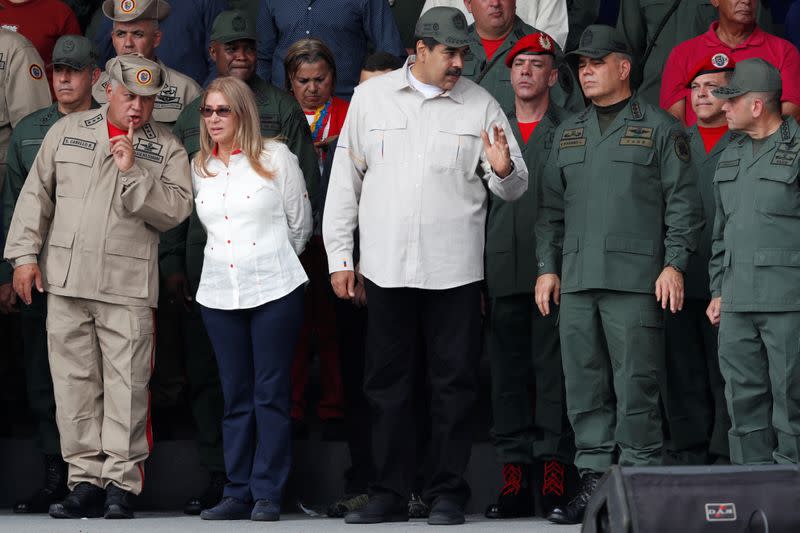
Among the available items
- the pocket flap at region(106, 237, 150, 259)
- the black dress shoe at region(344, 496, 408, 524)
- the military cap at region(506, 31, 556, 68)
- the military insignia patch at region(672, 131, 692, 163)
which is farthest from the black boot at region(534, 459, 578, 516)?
the pocket flap at region(106, 237, 150, 259)

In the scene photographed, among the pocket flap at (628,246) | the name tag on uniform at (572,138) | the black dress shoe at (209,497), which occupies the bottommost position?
the black dress shoe at (209,497)

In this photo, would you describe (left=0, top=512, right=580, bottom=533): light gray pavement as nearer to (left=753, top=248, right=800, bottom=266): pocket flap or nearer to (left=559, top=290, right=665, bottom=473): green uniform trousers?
(left=559, top=290, right=665, bottom=473): green uniform trousers

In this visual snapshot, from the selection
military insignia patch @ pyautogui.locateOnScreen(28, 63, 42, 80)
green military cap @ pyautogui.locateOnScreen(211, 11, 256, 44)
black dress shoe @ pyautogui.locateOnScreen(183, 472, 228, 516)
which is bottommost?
black dress shoe @ pyautogui.locateOnScreen(183, 472, 228, 516)

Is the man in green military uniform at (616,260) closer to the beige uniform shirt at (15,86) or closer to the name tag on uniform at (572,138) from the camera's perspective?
the name tag on uniform at (572,138)

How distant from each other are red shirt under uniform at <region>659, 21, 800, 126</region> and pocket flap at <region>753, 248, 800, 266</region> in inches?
64.6

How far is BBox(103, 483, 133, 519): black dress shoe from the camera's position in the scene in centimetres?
631

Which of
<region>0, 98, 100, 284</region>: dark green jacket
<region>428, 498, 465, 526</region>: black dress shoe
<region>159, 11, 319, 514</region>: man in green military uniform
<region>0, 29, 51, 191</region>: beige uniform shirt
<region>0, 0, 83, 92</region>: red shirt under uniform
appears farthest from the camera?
<region>0, 0, 83, 92</region>: red shirt under uniform

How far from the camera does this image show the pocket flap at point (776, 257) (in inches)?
232

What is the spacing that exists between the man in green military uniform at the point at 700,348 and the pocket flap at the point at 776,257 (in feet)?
2.34

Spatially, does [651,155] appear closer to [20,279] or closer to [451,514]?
[451,514]

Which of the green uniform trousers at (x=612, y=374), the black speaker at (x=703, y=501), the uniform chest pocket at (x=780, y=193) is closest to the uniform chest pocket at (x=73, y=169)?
the green uniform trousers at (x=612, y=374)

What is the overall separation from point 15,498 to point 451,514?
2362mm

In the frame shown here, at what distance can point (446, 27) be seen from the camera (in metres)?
6.09

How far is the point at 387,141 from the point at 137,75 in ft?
3.81
